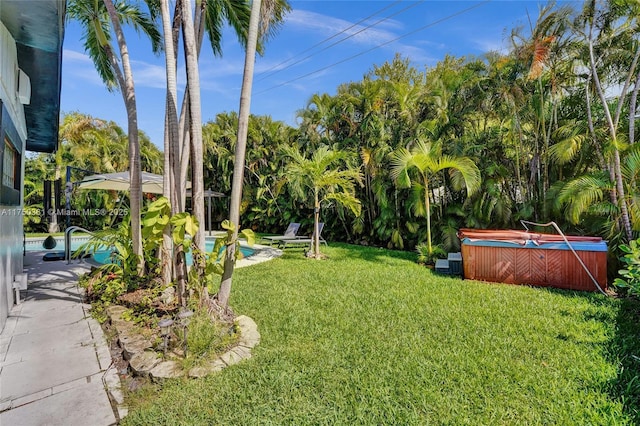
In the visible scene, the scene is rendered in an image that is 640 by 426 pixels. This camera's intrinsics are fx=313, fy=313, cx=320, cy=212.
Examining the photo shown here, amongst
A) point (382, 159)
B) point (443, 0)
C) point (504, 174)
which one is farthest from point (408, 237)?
point (443, 0)

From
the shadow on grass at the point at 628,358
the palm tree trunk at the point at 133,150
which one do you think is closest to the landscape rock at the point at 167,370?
the palm tree trunk at the point at 133,150

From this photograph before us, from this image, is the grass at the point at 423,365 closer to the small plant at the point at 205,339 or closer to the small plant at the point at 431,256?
the small plant at the point at 205,339

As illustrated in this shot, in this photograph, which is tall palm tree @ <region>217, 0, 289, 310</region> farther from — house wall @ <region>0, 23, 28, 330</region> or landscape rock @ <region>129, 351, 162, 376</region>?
house wall @ <region>0, 23, 28, 330</region>

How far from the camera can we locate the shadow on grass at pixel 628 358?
247 centimetres

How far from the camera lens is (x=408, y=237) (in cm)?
1009

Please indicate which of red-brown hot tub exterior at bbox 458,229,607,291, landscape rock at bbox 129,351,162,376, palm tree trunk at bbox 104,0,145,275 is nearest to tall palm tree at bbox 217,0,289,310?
landscape rock at bbox 129,351,162,376

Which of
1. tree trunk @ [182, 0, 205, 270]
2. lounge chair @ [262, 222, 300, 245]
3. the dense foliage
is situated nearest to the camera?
tree trunk @ [182, 0, 205, 270]

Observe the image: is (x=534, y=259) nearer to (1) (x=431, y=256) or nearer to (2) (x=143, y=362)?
(1) (x=431, y=256)

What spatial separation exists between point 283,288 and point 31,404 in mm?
3612

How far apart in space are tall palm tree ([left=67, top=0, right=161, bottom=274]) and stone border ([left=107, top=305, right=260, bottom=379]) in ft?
5.83

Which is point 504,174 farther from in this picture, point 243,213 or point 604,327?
point 243,213

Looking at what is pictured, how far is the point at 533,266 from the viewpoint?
Answer: 19.2ft

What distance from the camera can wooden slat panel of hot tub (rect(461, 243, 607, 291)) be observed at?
5434 mm

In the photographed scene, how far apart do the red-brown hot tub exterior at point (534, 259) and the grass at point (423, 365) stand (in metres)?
0.55
